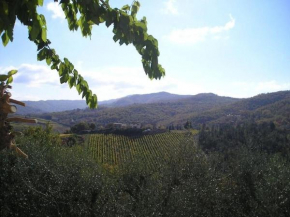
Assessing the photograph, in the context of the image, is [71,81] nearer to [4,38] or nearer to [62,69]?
[62,69]

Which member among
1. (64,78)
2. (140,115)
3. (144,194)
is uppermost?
(64,78)

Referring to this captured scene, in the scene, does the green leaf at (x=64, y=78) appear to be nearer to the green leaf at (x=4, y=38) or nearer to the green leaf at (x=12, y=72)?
the green leaf at (x=12, y=72)

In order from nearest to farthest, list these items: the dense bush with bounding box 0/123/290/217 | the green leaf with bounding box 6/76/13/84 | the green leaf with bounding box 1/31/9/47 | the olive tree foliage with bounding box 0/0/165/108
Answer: the olive tree foliage with bounding box 0/0/165/108
the green leaf with bounding box 1/31/9/47
the green leaf with bounding box 6/76/13/84
the dense bush with bounding box 0/123/290/217

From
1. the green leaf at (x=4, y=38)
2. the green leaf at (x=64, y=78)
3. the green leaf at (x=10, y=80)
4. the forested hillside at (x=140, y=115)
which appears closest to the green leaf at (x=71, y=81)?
the green leaf at (x=64, y=78)

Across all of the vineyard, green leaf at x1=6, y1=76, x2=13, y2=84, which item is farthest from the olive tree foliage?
the vineyard

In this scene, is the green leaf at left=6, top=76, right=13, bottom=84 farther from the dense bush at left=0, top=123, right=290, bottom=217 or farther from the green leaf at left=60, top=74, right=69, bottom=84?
the dense bush at left=0, top=123, right=290, bottom=217

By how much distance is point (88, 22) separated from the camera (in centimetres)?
199

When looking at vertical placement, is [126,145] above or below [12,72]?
below

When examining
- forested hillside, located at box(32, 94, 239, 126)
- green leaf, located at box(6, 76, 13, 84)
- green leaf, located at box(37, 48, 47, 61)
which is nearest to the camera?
green leaf, located at box(6, 76, 13, 84)

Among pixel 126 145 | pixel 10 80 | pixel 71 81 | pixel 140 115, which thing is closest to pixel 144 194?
pixel 71 81

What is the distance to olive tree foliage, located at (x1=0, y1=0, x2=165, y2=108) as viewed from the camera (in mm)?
1450

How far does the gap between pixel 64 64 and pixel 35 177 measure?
415 inches

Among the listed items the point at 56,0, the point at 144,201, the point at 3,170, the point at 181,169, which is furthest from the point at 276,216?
the point at 3,170

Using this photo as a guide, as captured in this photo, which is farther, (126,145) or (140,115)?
(140,115)
